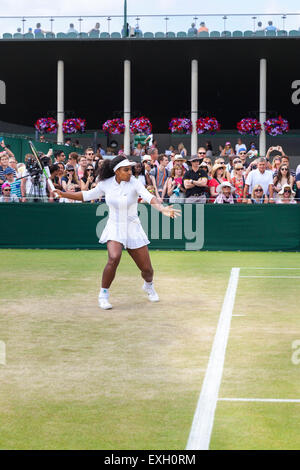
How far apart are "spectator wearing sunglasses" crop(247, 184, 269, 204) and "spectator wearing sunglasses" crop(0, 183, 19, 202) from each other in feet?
17.4

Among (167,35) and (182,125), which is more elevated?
(167,35)

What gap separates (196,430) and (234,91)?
41.9 metres

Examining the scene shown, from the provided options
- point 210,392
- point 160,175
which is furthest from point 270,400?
point 160,175

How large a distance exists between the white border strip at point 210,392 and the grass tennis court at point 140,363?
6cm

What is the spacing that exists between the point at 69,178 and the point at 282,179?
4.80 m

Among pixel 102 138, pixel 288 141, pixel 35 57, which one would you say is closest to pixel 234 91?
pixel 288 141

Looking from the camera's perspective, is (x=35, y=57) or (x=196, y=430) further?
(x=35, y=57)

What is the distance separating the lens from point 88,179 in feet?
60.7

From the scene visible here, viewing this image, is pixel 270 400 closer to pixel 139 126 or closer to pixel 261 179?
pixel 261 179

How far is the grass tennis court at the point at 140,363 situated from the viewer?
214 inches

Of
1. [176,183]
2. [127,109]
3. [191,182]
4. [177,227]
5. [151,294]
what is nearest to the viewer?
[151,294]
